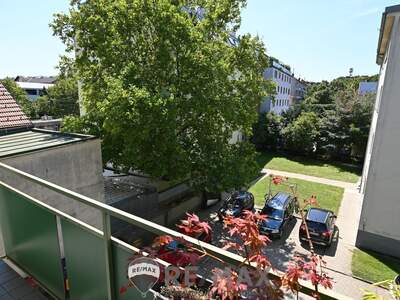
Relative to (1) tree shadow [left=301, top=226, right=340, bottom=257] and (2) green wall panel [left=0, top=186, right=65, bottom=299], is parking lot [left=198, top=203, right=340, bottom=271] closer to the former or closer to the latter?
(1) tree shadow [left=301, top=226, right=340, bottom=257]

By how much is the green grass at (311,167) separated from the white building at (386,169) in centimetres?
1153

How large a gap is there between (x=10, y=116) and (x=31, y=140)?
2219mm

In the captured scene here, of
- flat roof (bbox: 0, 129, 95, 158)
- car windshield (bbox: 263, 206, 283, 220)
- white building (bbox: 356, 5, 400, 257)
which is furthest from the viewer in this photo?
car windshield (bbox: 263, 206, 283, 220)

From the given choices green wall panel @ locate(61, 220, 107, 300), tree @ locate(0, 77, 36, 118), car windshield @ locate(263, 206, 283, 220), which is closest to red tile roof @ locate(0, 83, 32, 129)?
green wall panel @ locate(61, 220, 107, 300)

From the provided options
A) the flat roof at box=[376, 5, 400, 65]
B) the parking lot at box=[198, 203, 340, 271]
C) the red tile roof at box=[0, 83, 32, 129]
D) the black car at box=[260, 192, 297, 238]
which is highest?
the flat roof at box=[376, 5, 400, 65]

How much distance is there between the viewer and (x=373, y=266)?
1093cm

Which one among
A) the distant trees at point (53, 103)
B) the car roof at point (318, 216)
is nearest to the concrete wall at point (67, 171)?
the car roof at point (318, 216)

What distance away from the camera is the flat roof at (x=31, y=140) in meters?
6.71

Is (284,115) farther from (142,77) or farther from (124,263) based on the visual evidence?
(124,263)

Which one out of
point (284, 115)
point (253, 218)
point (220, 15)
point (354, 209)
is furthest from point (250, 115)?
point (284, 115)

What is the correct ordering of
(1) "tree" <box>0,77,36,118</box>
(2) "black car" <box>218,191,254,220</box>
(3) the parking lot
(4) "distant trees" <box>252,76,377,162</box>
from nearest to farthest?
(3) the parking lot → (2) "black car" <box>218,191,254,220</box> → (4) "distant trees" <box>252,76,377,162</box> → (1) "tree" <box>0,77,36,118</box>

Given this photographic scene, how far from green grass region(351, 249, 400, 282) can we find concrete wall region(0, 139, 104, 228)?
995cm

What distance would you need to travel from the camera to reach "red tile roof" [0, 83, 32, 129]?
8948mm

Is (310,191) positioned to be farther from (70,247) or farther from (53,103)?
(53,103)
